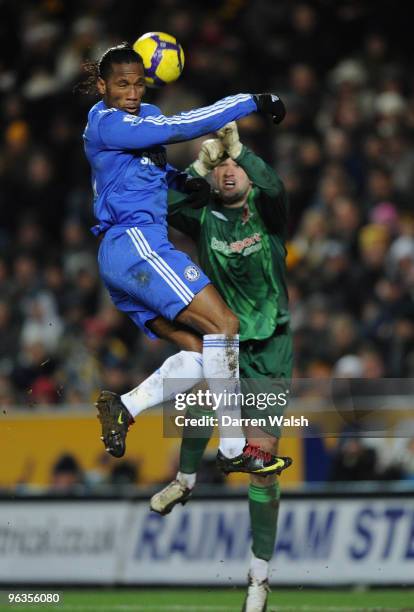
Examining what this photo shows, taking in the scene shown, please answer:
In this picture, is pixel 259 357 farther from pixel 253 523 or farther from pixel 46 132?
pixel 46 132

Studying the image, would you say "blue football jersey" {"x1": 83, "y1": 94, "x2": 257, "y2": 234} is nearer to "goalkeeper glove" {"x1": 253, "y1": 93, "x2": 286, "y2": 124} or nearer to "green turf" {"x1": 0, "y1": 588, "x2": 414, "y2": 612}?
"goalkeeper glove" {"x1": 253, "y1": 93, "x2": 286, "y2": 124}

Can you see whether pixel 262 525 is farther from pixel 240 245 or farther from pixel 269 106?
pixel 269 106

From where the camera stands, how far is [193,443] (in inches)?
403

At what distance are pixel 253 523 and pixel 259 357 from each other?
112 cm

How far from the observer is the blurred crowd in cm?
1521

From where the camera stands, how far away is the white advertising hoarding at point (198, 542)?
43.9ft

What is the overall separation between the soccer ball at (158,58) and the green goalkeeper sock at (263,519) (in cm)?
278

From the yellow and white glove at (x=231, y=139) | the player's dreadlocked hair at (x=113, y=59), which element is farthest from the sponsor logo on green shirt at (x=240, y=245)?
the player's dreadlocked hair at (x=113, y=59)

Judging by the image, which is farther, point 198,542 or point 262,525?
point 198,542

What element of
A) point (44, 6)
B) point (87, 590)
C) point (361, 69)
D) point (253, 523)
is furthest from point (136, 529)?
point (44, 6)

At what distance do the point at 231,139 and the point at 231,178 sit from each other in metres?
0.32

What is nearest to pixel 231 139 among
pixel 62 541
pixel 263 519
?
pixel 263 519

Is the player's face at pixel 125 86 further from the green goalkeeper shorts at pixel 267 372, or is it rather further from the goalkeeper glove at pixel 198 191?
the green goalkeeper shorts at pixel 267 372

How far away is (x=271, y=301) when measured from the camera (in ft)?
34.3
